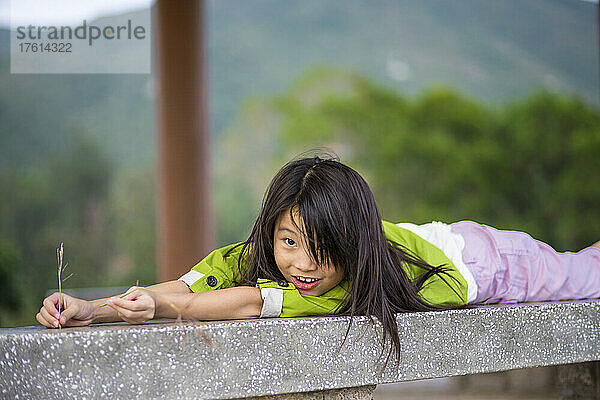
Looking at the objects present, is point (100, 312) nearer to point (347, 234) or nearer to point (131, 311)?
point (131, 311)

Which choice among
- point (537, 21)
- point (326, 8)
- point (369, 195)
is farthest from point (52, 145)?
point (369, 195)

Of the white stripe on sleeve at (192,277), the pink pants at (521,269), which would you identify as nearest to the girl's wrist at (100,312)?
the white stripe on sleeve at (192,277)

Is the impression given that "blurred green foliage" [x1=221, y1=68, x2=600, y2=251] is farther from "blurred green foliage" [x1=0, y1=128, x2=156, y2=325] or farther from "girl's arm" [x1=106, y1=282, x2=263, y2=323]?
"girl's arm" [x1=106, y1=282, x2=263, y2=323]

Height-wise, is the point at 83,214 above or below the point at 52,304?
below

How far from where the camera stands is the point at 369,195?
109 centimetres

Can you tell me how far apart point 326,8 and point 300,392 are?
593cm

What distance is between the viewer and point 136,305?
3.02ft

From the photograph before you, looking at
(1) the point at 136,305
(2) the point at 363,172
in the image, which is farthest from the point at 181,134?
(2) the point at 363,172

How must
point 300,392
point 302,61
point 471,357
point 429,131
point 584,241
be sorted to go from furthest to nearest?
1. point 302,61
2. point 429,131
3. point 584,241
4. point 471,357
5. point 300,392

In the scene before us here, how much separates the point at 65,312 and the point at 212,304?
0.19m

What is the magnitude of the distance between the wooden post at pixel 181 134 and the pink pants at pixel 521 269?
1.72m

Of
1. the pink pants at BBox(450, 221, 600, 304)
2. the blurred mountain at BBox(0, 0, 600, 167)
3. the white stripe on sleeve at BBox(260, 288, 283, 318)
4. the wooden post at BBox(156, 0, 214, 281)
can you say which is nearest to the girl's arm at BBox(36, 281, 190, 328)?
the white stripe on sleeve at BBox(260, 288, 283, 318)

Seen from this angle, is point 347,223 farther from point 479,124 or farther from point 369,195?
point 479,124

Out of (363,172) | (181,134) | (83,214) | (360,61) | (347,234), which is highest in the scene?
(360,61)
